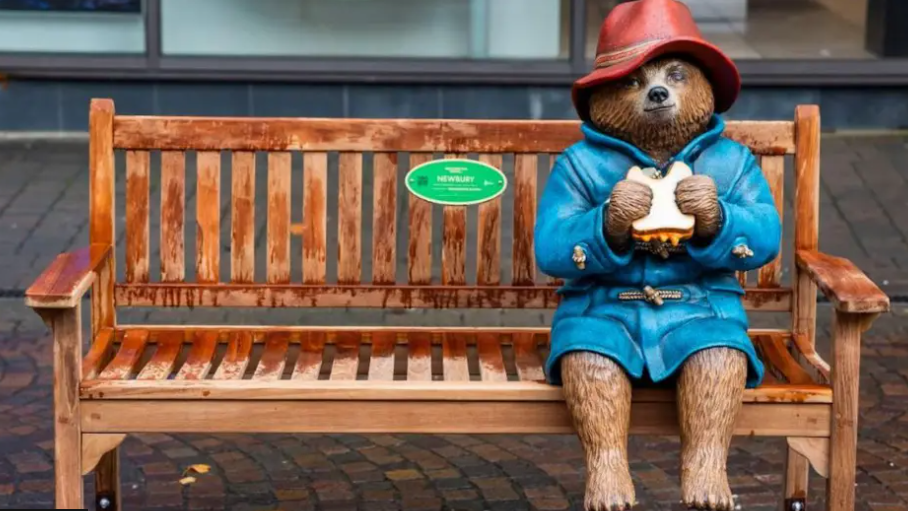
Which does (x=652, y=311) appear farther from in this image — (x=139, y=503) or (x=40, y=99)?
(x=40, y=99)

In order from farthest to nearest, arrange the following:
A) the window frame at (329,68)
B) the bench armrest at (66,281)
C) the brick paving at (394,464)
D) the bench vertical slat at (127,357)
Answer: the window frame at (329,68) → the brick paving at (394,464) → the bench vertical slat at (127,357) → the bench armrest at (66,281)

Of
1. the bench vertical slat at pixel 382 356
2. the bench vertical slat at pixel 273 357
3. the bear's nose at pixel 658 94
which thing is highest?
the bear's nose at pixel 658 94

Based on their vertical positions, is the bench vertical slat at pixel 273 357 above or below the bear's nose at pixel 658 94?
below

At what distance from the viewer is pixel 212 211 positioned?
4.57 metres

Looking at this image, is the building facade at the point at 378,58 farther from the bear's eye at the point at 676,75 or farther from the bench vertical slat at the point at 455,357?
the bear's eye at the point at 676,75

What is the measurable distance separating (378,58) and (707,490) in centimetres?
614

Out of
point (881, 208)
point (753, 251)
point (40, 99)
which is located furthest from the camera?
point (40, 99)

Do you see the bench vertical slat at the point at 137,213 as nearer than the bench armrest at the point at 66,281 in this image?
No

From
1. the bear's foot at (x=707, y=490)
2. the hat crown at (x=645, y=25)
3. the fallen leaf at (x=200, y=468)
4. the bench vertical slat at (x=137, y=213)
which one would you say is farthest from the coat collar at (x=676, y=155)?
the fallen leaf at (x=200, y=468)

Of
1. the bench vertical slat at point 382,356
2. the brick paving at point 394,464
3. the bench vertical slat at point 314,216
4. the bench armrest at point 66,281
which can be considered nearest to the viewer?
the bench armrest at point 66,281

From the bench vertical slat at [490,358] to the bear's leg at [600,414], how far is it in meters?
0.36

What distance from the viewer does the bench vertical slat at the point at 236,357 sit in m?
4.16

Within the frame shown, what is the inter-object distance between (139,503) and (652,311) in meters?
1.73

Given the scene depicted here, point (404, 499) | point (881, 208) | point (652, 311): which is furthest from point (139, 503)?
point (881, 208)
